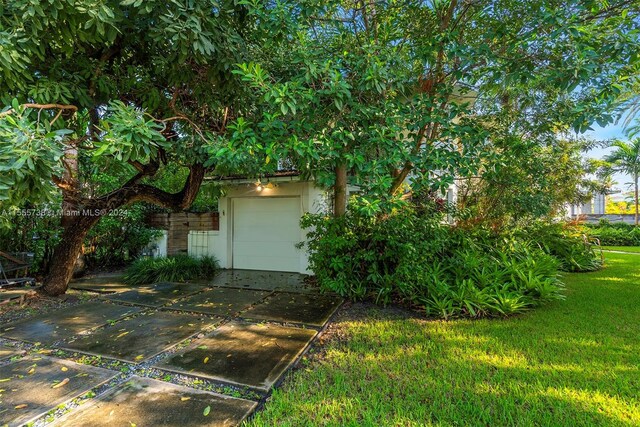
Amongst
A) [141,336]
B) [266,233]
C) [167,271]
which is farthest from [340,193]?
[167,271]

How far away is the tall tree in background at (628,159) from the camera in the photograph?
19578 mm

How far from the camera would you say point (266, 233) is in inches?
360

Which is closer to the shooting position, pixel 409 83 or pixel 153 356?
pixel 153 356

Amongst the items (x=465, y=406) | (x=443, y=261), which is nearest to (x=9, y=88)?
(x=465, y=406)

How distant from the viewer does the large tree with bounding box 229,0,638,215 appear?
3.32 m

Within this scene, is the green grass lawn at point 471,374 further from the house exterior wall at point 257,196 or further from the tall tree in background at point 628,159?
the tall tree in background at point 628,159

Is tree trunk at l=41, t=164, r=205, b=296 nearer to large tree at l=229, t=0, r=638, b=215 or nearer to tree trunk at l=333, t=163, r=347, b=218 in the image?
tree trunk at l=333, t=163, r=347, b=218

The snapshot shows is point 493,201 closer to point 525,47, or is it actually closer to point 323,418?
point 525,47

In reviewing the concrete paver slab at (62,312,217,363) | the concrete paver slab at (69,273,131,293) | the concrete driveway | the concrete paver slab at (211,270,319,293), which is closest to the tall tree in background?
the concrete paver slab at (211,270,319,293)

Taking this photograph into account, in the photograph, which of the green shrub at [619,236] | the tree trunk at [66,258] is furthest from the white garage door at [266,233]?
the green shrub at [619,236]

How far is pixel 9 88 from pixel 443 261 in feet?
21.2

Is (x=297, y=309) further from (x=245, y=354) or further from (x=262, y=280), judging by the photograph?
(x=262, y=280)

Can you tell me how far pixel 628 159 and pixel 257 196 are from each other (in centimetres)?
2430

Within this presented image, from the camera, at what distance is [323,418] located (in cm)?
253
